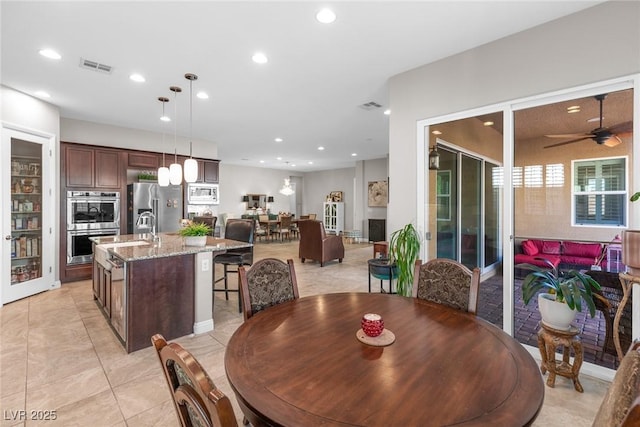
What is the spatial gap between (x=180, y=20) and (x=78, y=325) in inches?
132

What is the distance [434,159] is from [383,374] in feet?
9.72

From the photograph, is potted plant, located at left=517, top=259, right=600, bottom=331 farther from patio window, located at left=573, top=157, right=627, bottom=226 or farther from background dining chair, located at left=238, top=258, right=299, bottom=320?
background dining chair, located at left=238, top=258, right=299, bottom=320

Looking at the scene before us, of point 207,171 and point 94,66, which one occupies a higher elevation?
point 94,66

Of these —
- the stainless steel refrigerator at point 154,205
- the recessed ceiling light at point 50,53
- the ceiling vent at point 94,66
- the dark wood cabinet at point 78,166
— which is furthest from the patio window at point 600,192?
the dark wood cabinet at point 78,166

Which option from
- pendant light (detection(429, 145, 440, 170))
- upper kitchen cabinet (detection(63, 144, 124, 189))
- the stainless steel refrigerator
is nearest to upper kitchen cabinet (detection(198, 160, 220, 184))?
the stainless steel refrigerator

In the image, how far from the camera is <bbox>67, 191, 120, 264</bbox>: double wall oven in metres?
5.07

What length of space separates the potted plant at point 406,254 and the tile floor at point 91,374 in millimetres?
1417

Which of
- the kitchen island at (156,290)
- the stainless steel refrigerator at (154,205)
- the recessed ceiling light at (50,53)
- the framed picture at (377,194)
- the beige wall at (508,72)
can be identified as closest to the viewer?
the beige wall at (508,72)

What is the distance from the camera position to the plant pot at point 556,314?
2.17 m

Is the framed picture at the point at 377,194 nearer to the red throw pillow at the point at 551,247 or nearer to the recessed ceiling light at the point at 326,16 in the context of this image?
the red throw pillow at the point at 551,247

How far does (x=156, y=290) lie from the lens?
289cm

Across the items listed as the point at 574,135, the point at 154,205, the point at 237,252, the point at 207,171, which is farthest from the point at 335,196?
the point at 574,135

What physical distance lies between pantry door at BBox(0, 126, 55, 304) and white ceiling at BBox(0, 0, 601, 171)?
2.63ft

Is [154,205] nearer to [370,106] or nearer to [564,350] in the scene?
[370,106]
